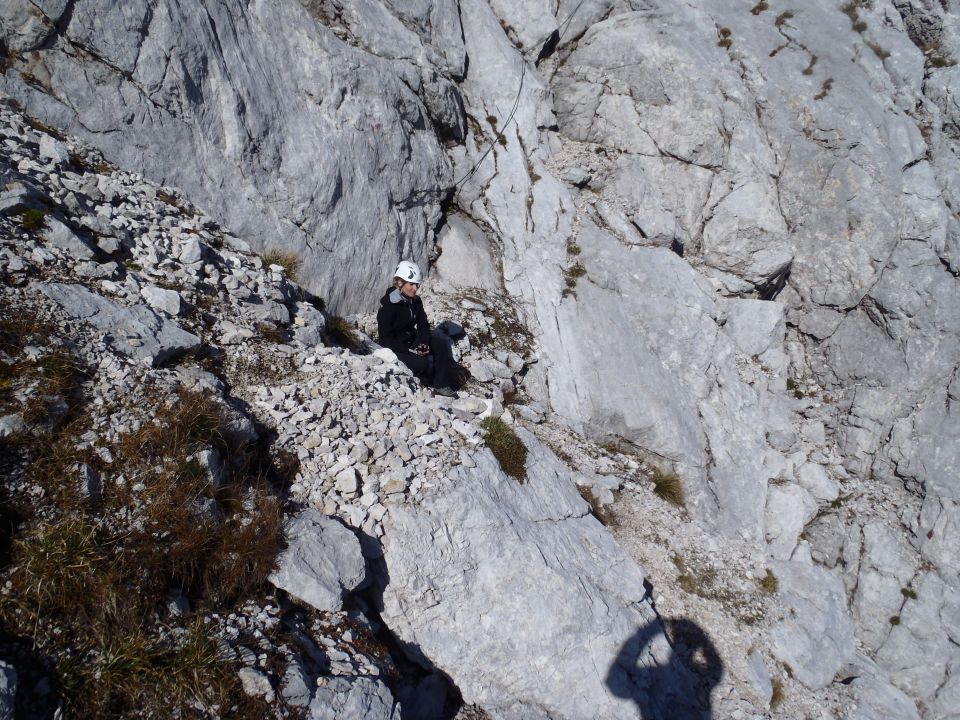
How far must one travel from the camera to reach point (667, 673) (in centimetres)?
744

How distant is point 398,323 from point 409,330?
312mm

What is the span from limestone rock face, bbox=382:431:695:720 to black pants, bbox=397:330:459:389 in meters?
2.83

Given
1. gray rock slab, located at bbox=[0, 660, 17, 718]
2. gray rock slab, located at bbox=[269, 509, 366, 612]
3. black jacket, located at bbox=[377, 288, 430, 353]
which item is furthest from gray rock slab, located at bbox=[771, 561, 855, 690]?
gray rock slab, located at bbox=[0, 660, 17, 718]

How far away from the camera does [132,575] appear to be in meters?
4.51

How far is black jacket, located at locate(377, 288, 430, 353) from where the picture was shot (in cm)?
974

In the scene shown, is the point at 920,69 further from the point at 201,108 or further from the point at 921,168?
the point at 201,108

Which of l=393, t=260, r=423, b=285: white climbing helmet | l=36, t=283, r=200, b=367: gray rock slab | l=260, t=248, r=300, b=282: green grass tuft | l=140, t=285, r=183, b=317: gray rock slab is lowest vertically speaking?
l=260, t=248, r=300, b=282: green grass tuft

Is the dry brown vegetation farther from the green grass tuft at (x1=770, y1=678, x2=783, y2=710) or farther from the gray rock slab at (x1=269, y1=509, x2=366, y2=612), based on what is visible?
the green grass tuft at (x1=770, y1=678, x2=783, y2=710)

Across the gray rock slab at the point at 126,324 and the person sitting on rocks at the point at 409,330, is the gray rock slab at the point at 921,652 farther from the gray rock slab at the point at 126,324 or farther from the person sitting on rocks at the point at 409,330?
the gray rock slab at the point at 126,324

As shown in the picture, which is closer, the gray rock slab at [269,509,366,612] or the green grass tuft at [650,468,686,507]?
the gray rock slab at [269,509,366,612]

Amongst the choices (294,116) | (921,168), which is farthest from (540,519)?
(921,168)

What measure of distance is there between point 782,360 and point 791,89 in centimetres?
896

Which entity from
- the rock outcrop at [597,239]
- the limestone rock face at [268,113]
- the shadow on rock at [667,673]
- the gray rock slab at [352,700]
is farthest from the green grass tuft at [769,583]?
the limestone rock face at [268,113]

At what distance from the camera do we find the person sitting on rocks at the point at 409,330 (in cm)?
977
